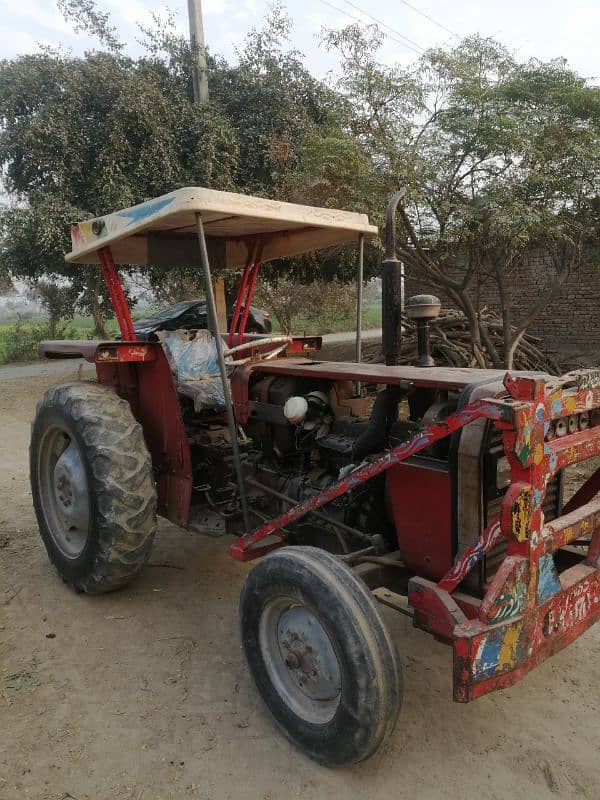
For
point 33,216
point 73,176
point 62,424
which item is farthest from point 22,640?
point 73,176

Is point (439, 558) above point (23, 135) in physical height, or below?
below

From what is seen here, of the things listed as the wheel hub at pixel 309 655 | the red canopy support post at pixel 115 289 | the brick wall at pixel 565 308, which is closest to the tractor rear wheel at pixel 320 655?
the wheel hub at pixel 309 655

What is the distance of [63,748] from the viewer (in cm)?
251

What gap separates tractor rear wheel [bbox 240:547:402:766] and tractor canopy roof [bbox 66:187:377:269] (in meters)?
1.72

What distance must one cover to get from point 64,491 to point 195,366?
1158mm

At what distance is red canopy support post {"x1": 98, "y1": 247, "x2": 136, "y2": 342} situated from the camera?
152 inches

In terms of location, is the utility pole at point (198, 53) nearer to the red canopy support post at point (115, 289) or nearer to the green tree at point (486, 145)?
the green tree at point (486, 145)

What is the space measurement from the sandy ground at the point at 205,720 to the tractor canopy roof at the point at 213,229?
2.24m

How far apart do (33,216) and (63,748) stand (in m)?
9.91

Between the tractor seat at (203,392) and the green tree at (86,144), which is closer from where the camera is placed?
the tractor seat at (203,392)

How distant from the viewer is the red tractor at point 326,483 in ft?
7.09

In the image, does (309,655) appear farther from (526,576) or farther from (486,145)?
(486,145)

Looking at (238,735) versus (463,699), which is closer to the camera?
(463,699)

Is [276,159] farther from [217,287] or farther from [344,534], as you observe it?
[344,534]
